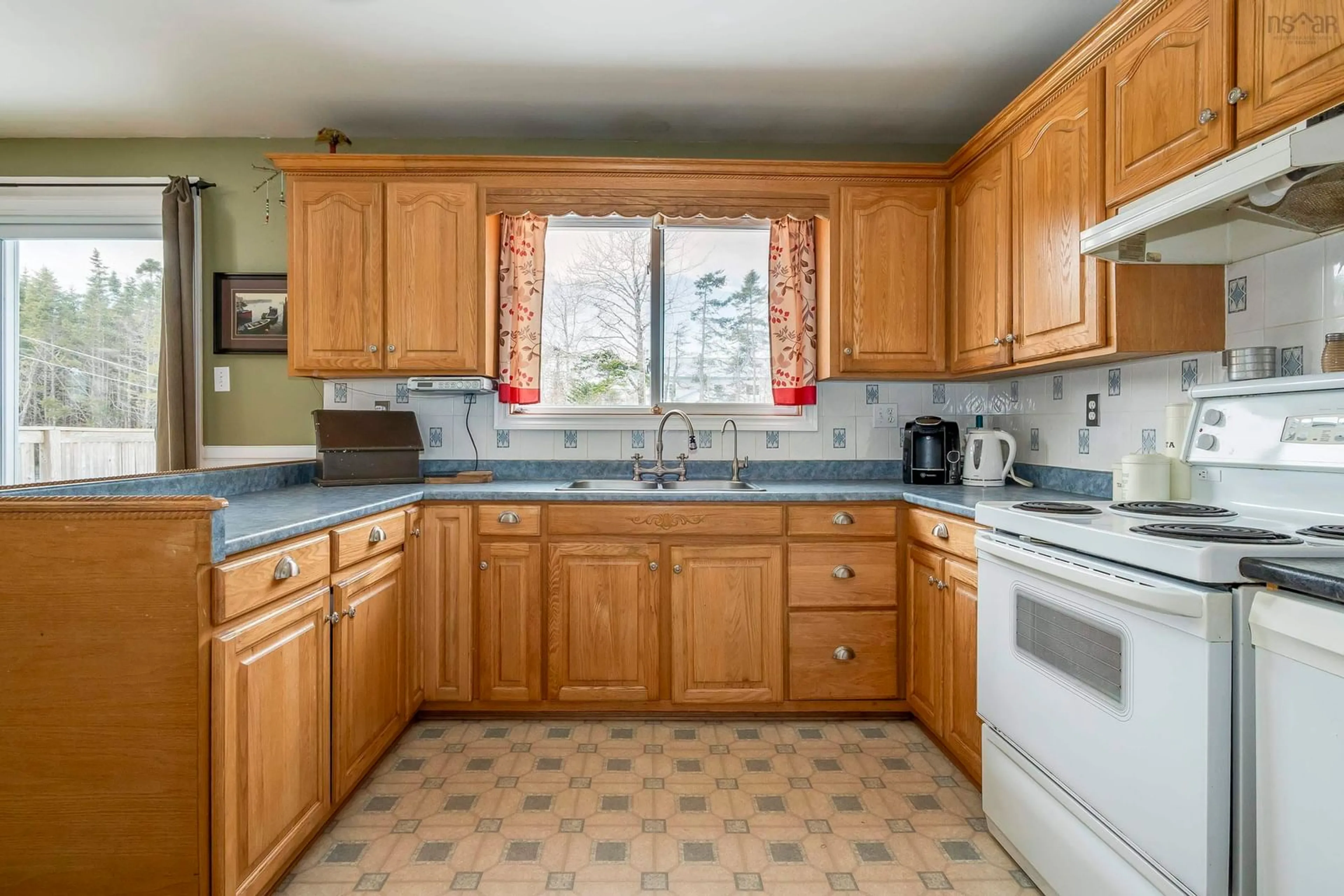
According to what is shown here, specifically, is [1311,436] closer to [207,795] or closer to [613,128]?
[207,795]

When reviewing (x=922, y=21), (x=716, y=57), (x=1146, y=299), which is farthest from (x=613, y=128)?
(x=1146, y=299)

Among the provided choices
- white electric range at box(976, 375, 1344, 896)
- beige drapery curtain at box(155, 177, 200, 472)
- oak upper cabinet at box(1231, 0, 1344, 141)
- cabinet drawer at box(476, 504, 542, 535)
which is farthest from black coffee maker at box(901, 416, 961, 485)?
beige drapery curtain at box(155, 177, 200, 472)

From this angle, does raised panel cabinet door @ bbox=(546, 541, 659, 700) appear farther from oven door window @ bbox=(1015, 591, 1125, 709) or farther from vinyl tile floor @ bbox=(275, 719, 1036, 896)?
oven door window @ bbox=(1015, 591, 1125, 709)

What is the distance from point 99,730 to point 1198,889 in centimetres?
201

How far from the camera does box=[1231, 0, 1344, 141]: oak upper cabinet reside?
1.23 metres

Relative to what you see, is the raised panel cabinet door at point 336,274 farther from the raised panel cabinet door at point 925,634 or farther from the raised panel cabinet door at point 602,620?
the raised panel cabinet door at point 925,634

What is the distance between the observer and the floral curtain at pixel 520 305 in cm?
289

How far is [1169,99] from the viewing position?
1604mm

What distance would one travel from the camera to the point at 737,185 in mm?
2732

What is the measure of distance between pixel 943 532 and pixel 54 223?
4172mm

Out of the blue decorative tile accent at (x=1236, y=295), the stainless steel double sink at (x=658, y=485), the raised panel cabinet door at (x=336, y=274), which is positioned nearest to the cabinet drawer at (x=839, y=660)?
the stainless steel double sink at (x=658, y=485)

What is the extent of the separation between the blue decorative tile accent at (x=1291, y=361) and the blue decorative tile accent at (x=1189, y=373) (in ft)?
0.84

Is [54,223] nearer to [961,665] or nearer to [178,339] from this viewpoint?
[178,339]

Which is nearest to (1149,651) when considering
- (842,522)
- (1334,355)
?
(1334,355)
